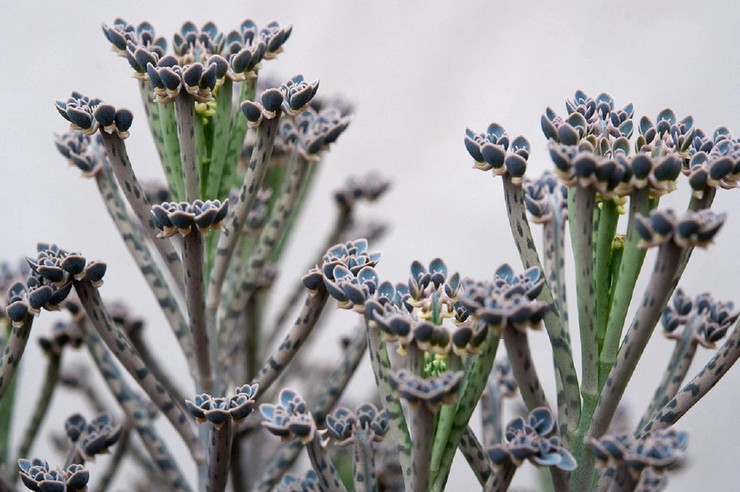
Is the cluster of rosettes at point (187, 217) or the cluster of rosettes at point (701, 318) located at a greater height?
the cluster of rosettes at point (701, 318)

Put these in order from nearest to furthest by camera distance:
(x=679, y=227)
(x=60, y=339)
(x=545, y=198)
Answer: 1. (x=679, y=227)
2. (x=545, y=198)
3. (x=60, y=339)

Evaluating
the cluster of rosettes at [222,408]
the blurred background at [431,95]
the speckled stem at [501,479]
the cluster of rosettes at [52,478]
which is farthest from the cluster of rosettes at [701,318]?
the blurred background at [431,95]

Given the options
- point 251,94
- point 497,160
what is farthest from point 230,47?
point 497,160

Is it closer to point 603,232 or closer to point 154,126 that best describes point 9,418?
point 154,126

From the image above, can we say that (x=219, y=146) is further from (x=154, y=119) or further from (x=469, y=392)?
(x=469, y=392)

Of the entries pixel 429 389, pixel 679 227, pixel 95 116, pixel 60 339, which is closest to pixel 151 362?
pixel 60 339

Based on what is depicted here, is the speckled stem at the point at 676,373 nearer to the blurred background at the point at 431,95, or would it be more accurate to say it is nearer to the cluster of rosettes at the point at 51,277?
the cluster of rosettes at the point at 51,277
